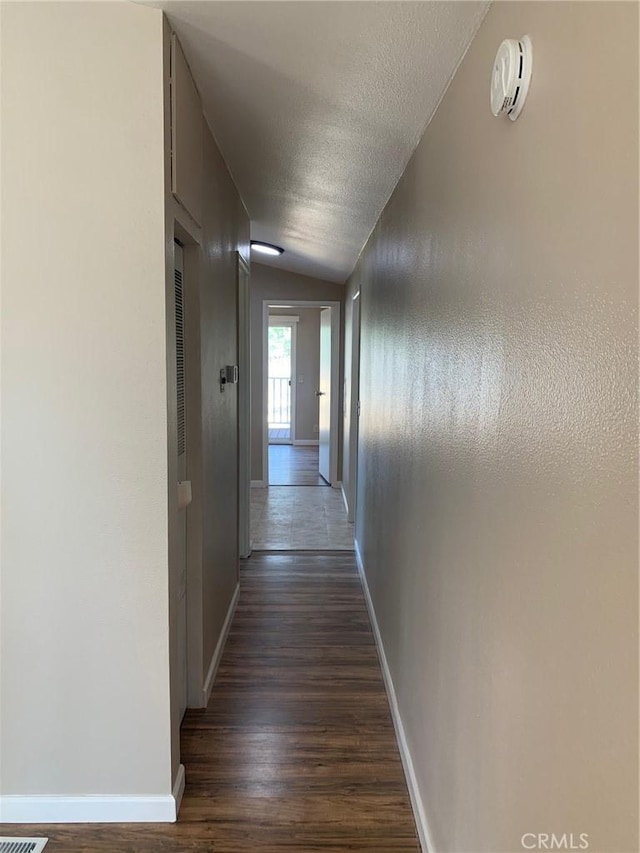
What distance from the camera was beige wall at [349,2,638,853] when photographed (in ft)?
2.20

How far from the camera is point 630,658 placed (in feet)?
2.08

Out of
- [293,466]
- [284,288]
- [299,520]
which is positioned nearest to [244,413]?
[299,520]

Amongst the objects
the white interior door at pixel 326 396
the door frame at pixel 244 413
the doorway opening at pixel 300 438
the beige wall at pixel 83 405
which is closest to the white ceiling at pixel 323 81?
the beige wall at pixel 83 405

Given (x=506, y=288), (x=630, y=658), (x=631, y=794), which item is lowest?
(x=631, y=794)

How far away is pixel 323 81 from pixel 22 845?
96.1 inches

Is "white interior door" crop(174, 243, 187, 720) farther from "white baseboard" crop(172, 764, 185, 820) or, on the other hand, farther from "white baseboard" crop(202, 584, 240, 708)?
"white baseboard" crop(172, 764, 185, 820)

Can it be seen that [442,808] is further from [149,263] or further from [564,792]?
[149,263]

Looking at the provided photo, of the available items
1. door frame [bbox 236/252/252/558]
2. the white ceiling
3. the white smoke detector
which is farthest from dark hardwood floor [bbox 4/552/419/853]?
the white ceiling

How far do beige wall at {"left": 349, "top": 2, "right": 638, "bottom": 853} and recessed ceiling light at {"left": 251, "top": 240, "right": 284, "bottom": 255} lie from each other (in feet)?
10.0

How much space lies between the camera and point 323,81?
1.72m

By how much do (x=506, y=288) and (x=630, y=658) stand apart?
67cm

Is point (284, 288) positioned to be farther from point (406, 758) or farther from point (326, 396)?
point (406, 758)

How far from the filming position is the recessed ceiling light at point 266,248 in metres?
4.66

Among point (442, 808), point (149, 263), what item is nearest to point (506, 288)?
point (149, 263)
